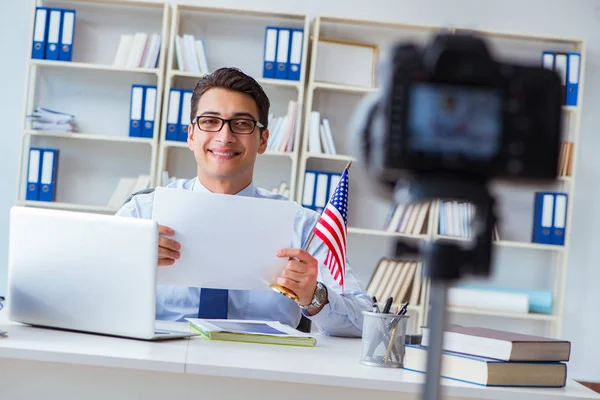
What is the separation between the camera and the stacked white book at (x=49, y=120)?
4.14 m

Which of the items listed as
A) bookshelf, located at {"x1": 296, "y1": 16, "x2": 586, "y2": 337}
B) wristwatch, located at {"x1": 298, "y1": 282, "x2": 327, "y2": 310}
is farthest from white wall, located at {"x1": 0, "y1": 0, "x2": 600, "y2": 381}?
wristwatch, located at {"x1": 298, "y1": 282, "x2": 327, "y2": 310}

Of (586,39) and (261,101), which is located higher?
(586,39)

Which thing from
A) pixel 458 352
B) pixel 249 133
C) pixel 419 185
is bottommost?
pixel 458 352

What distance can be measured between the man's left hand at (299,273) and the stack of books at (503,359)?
0.39m

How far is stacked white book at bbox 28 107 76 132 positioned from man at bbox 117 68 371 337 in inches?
77.3

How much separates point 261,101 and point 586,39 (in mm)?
2833

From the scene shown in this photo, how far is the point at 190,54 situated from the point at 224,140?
207cm

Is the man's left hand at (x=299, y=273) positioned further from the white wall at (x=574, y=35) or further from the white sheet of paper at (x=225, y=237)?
the white wall at (x=574, y=35)

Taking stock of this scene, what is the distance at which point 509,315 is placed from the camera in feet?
13.5

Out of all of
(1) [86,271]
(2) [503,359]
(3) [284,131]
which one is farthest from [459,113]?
(3) [284,131]

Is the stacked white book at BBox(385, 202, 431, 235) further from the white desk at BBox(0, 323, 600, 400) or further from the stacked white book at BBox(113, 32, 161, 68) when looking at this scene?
the white desk at BBox(0, 323, 600, 400)

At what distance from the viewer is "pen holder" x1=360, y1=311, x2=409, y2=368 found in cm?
155

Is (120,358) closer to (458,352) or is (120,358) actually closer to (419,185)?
(458,352)

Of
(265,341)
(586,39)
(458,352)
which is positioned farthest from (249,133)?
(586,39)
